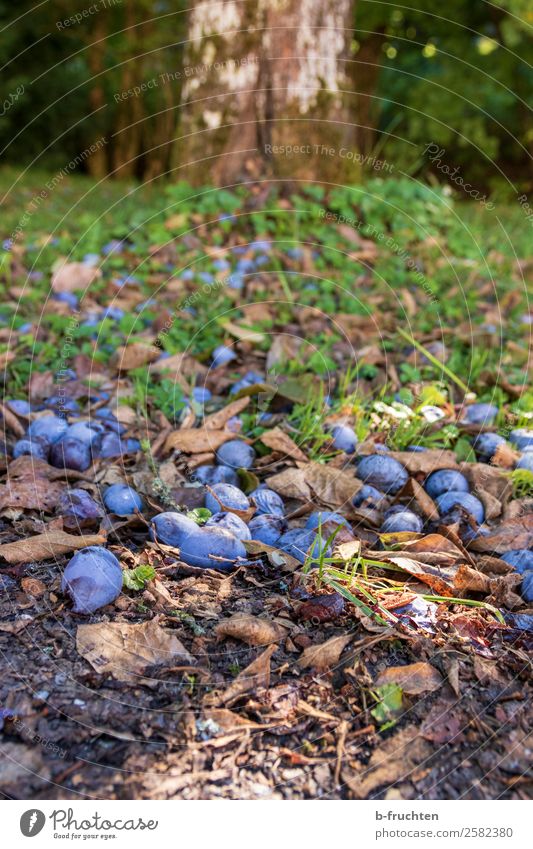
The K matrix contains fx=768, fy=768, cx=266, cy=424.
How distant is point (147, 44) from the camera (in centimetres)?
1026

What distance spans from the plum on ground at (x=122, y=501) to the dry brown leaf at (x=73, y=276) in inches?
73.5

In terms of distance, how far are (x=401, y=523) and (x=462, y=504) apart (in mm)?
219

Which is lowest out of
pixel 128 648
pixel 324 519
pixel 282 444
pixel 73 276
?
pixel 128 648

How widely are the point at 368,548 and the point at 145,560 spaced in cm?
63

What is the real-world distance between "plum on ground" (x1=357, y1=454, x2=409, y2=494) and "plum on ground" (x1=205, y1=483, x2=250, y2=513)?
43 cm

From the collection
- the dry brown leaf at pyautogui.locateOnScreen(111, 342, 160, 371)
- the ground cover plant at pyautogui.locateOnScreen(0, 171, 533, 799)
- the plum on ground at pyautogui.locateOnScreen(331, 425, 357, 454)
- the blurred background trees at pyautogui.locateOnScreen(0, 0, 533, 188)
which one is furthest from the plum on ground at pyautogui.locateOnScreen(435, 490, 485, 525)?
the blurred background trees at pyautogui.locateOnScreen(0, 0, 533, 188)

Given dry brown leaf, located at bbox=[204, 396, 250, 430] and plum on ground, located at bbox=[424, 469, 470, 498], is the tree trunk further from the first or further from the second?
plum on ground, located at bbox=[424, 469, 470, 498]

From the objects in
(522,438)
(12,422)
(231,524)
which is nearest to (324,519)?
(231,524)

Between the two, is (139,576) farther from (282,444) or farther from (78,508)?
(282,444)

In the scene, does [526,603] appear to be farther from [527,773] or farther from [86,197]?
[86,197]

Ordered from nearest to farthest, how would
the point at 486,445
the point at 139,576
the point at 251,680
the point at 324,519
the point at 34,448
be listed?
the point at 251,680 → the point at 139,576 → the point at 324,519 → the point at 34,448 → the point at 486,445

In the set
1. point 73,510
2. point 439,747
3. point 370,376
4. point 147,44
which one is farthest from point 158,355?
point 147,44

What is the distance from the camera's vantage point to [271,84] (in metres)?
4.56

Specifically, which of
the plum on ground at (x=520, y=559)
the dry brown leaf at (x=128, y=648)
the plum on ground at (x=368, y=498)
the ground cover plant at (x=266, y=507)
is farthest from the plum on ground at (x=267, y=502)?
the plum on ground at (x=520, y=559)
